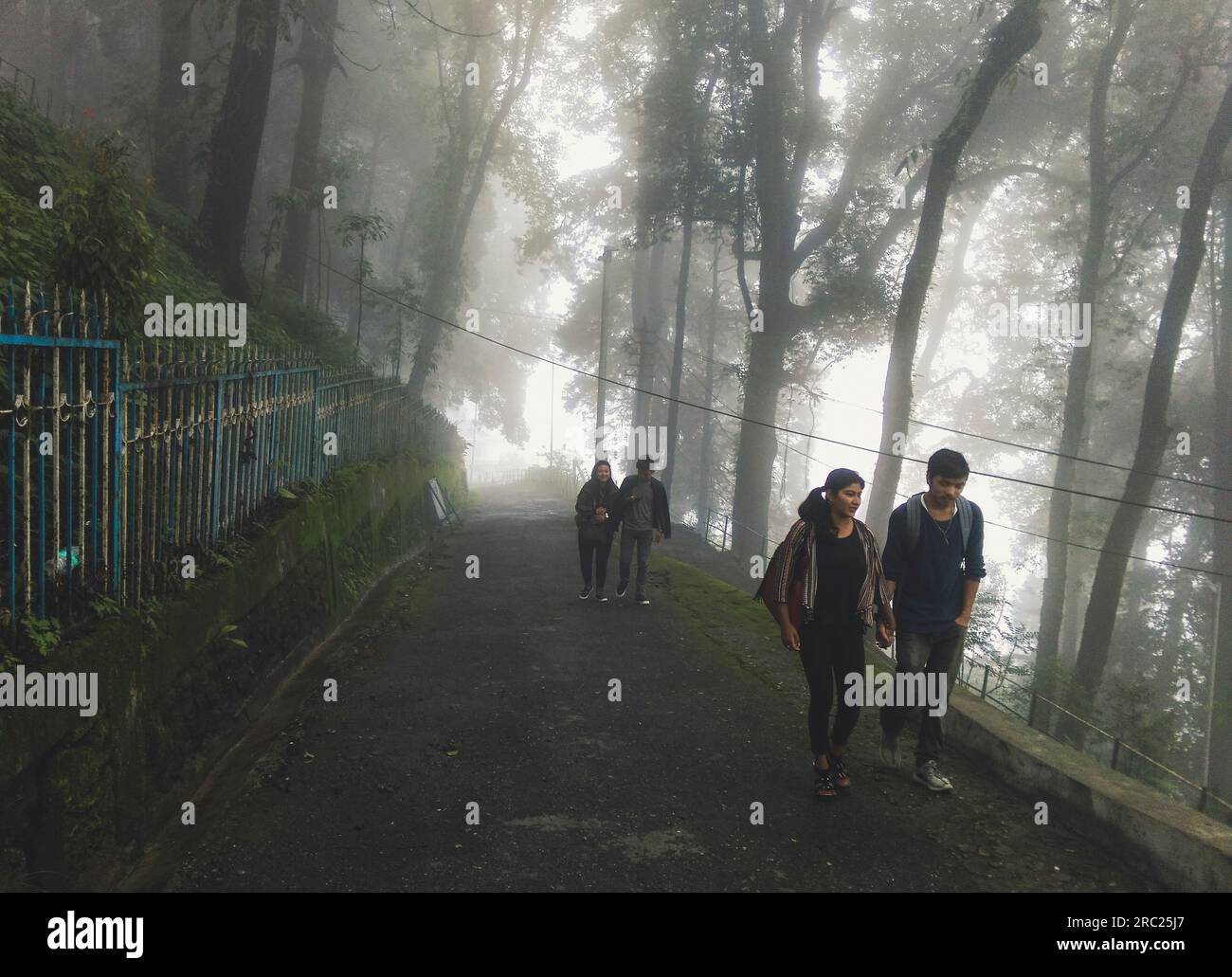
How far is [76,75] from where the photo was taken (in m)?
26.3

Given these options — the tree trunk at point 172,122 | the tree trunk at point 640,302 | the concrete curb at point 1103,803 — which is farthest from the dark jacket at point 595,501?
the tree trunk at point 640,302

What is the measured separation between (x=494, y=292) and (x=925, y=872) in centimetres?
6071

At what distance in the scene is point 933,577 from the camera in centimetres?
500

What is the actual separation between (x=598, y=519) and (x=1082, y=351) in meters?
17.7

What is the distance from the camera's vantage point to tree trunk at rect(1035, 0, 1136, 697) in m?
19.6

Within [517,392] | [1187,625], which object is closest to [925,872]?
[1187,625]

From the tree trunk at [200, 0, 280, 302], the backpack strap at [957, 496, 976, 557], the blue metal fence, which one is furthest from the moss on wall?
the tree trunk at [200, 0, 280, 302]

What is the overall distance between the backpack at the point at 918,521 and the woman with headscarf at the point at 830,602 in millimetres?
255

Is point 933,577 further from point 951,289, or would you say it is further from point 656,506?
point 951,289

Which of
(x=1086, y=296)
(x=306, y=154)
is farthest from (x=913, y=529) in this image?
(x=1086, y=296)

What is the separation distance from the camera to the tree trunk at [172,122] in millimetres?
14940

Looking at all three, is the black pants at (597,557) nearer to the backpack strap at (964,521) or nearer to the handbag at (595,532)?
the handbag at (595,532)

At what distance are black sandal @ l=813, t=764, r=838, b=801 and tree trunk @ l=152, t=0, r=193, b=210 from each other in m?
14.8
